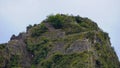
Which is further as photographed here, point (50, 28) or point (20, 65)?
point (50, 28)

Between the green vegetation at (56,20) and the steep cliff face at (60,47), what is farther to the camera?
the green vegetation at (56,20)

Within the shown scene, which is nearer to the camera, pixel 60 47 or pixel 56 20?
pixel 60 47

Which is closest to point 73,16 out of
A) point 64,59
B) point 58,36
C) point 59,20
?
point 59,20

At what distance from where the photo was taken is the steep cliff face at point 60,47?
99188 millimetres

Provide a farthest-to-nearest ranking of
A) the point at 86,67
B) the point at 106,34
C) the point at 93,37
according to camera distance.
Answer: the point at 106,34 → the point at 93,37 → the point at 86,67

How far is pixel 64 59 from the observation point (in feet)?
328

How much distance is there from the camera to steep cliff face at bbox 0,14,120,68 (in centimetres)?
9919

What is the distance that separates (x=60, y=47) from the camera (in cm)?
10294

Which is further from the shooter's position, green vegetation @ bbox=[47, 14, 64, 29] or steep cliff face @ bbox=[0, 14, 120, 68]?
green vegetation @ bbox=[47, 14, 64, 29]

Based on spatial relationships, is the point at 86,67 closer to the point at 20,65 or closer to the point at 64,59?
the point at 64,59

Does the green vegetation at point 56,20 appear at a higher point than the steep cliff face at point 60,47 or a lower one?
higher

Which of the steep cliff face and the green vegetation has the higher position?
the green vegetation

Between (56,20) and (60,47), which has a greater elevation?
(56,20)

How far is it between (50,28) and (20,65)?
1059cm
